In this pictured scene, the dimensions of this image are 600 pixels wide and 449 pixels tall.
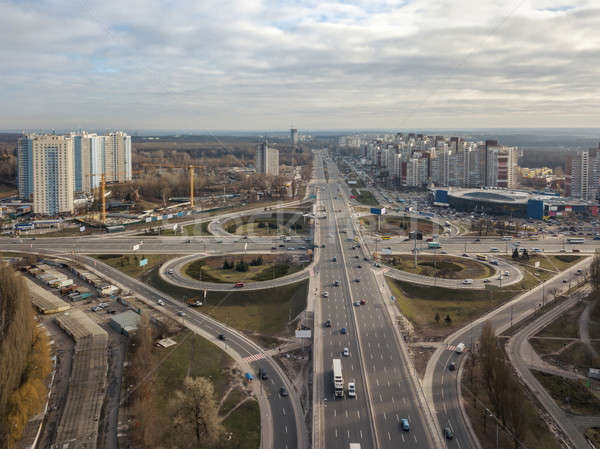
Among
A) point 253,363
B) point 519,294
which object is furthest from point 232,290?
point 519,294

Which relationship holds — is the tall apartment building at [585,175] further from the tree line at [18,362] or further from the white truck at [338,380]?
the tree line at [18,362]

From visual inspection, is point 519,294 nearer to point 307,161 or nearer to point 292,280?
point 292,280

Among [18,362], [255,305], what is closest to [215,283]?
[255,305]

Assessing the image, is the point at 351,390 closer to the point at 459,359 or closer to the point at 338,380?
the point at 338,380

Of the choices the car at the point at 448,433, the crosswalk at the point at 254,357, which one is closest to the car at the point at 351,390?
the car at the point at 448,433

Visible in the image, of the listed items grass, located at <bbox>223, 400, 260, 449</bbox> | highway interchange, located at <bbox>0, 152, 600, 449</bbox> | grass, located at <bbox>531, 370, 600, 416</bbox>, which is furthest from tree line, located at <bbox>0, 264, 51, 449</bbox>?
grass, located at <bbox>531, 370, 600, 416</bbox>
